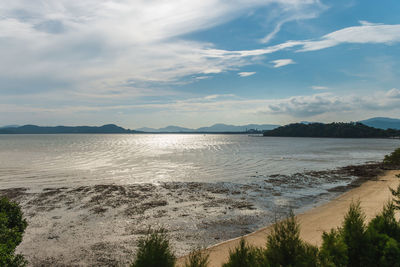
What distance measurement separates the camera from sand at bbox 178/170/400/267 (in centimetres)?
1245

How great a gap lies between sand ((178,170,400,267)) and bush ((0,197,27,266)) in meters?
6.56

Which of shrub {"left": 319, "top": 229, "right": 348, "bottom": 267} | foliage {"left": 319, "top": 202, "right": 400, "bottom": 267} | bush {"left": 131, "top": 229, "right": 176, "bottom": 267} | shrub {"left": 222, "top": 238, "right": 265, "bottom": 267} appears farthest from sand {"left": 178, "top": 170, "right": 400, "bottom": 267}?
shrub {"left": 319, "top": 229, "right": 348, "bottom": 267}

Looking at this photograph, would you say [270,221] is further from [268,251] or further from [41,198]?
[41,198]

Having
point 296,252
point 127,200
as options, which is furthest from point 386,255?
point 127,200

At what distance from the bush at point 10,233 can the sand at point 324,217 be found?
6.56 metres

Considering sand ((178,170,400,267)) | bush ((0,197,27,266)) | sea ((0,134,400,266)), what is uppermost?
bush ((0,197,27,266))

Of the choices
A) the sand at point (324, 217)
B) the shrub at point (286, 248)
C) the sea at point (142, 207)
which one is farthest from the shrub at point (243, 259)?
the sea at point (142, 207)

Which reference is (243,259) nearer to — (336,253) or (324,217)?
(336,253)

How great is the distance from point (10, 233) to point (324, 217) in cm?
1799

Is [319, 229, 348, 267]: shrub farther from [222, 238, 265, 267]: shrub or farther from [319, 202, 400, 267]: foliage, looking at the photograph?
[222, 238, 265, 267]: shrub

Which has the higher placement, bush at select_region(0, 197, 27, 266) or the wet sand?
bush at select_region(0, 197, 27, 266)

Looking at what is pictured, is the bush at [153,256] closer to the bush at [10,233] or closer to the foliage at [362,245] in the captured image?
the foliage at [362,245]

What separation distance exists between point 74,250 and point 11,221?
13.0 feet

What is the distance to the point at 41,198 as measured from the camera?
22766 millimetres
